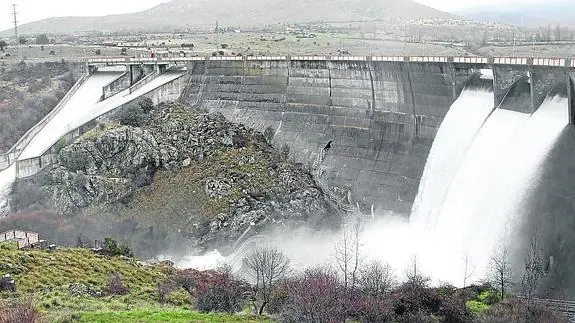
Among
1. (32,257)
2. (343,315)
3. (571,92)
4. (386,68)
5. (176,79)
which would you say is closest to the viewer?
(343,315)

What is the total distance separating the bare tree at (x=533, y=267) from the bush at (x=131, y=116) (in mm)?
32829

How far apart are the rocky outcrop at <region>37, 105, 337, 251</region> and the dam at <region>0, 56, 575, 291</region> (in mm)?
1964

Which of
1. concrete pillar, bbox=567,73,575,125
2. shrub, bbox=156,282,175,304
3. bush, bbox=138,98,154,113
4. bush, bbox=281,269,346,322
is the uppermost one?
bush, bbox=138,98,154,113

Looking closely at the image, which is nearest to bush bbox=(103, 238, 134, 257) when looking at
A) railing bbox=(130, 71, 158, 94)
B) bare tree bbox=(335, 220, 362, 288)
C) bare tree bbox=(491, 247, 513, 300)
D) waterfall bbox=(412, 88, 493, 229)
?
bare tree bbox=(335, 220, 362, 288)

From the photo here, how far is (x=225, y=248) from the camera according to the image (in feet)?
145

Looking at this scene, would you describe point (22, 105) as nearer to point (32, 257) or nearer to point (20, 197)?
point (20, 197)

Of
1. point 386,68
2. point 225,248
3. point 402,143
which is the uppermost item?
point 386,68

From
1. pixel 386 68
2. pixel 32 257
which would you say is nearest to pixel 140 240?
pixel 32 257

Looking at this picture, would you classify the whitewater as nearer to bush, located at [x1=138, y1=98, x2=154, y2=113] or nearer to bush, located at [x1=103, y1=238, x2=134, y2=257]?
bush, located at [x1=103, y1=238, x2=134, y2=257]

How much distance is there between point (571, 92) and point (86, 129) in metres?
35.3

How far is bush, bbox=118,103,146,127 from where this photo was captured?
54062mm

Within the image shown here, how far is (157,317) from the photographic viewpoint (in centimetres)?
2059

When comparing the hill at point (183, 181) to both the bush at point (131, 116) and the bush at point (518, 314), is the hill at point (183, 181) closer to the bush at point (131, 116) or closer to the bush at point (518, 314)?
the bush at point (131, 116)

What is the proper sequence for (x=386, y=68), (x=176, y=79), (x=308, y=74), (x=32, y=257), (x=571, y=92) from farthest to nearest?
1. (x=176, y=79)
2. (x=308, y=74)
3. (x=386, y=68)
4. (x=571, y=92)
5. (x=32, y=257)
